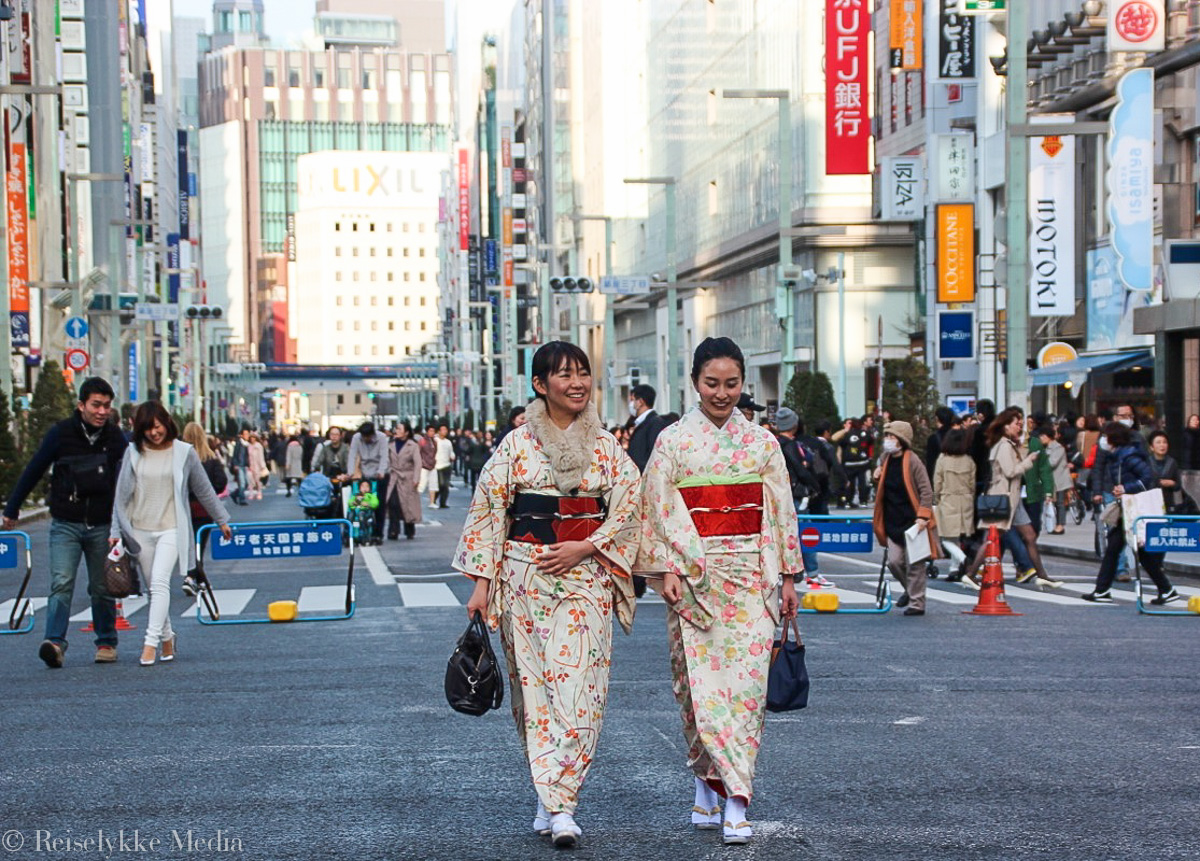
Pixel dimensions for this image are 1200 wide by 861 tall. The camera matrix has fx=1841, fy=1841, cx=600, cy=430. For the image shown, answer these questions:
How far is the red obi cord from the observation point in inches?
265

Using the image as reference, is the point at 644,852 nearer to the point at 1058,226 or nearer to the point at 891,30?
the point at 1058,226

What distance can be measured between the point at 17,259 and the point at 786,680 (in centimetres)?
4771

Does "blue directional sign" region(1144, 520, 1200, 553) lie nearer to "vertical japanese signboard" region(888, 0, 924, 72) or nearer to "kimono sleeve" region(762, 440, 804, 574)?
"kimono sleeve" region(762, 440, 804, 574)

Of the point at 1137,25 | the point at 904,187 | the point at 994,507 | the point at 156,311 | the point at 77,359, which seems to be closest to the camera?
the point at 994,507

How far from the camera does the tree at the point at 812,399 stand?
3891 cm

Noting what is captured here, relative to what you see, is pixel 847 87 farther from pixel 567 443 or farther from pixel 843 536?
pixel 567 443

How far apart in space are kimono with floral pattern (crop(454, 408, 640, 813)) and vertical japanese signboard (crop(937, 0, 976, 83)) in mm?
38867

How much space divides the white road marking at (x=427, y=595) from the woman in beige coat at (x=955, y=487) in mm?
4808

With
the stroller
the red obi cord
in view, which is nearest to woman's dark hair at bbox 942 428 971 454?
the stroller

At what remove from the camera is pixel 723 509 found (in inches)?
265

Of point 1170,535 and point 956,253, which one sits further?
point 956,253

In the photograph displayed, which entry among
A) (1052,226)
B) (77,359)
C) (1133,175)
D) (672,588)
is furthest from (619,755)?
(77,359)

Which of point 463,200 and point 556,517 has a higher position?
point 463,200

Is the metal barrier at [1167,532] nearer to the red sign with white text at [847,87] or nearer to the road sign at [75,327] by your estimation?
the road sign at [75,327]
